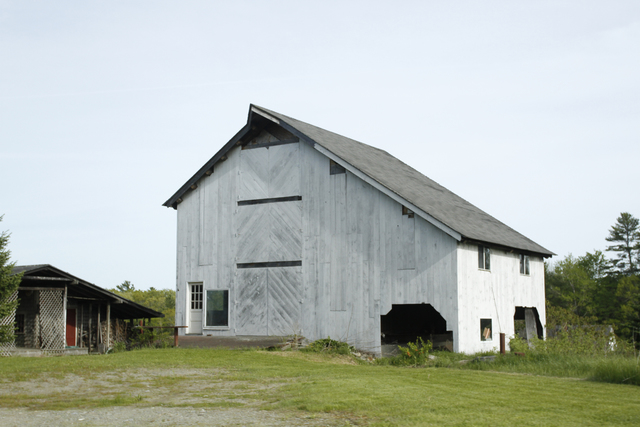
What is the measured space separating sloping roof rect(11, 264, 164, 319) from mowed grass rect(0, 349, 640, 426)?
11061 mm

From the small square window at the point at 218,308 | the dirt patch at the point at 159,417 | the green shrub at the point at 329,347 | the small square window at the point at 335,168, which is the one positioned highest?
the small square window at the point at 335,168

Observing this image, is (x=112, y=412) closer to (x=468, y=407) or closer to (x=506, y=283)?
(x=468, y=407)

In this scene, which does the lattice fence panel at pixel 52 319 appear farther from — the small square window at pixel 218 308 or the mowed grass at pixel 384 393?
the mowed grass at pixel 384 393

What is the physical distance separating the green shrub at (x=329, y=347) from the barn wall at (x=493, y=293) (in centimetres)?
389

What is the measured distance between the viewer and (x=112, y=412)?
10945 millimetres

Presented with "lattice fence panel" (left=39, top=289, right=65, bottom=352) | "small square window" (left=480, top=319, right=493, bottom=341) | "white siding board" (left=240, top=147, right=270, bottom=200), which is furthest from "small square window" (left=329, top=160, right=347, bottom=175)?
A: "lattice fence panel" (left=39, top=289, right=65, bottom=352)

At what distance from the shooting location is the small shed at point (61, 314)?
2961cm

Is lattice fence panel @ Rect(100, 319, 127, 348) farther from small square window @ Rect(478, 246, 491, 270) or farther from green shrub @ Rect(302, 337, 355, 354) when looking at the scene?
small square window @ Rect(478, 246, 491, 270)

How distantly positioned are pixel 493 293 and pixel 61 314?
63.4ft

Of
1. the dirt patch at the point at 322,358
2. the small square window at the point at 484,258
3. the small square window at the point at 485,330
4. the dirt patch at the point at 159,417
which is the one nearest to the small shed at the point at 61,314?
the dirt patch at the point at 322,358

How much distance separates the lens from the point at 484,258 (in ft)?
80.1

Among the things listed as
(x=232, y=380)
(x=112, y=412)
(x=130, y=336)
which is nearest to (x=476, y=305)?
(x=232, y=380)

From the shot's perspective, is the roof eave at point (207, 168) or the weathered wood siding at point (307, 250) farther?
the roof eave at point (207, 168)

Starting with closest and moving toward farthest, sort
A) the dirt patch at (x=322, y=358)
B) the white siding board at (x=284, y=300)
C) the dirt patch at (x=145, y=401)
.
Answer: the dirt patch at (x=145, y=401) → the dirt patch at (x=322, y=358) → the white siding board at (x=284, y=300)
